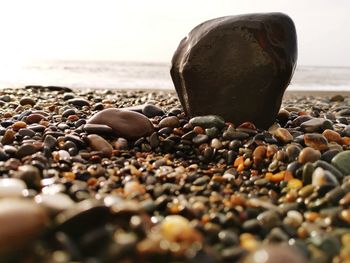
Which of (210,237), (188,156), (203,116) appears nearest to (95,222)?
(210,237)

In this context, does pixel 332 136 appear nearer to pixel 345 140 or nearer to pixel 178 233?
pixel 345 140

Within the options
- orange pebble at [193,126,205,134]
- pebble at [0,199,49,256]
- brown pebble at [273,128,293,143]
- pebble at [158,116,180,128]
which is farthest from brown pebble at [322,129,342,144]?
pebble at [0,199,49,256]

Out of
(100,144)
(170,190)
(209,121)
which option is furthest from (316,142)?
(100,144)

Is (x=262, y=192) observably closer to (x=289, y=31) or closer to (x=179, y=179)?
(x=179, y=179)

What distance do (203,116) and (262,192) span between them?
5.30ft

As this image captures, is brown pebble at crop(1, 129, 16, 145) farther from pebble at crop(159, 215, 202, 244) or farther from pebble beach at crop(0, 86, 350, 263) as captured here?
pebble at crop(159, 215, 202, 244)

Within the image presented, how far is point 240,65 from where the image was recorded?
4199 mm

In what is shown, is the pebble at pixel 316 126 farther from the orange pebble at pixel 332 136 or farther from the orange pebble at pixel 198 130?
the orange pebble at pixel 198 130

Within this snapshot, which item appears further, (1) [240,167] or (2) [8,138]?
(2) [8,138]

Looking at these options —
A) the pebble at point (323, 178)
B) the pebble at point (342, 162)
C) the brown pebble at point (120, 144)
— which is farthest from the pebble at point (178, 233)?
the brown pebble at point (120, 144)

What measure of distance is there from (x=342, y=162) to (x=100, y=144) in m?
1.97

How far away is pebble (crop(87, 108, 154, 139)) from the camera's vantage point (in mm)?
3988

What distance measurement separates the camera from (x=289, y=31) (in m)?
4.20

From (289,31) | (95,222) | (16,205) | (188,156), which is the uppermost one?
(289,31)
